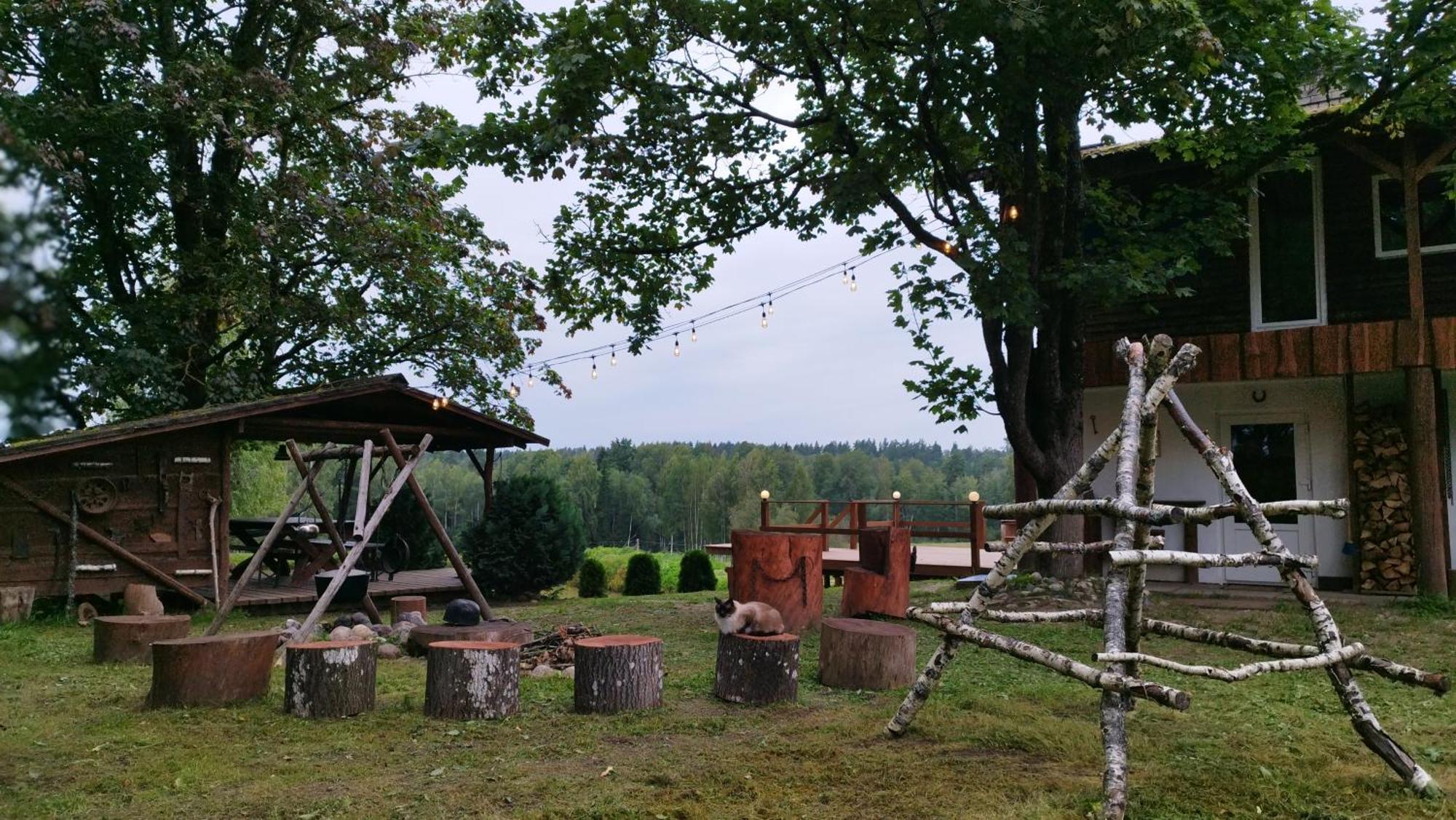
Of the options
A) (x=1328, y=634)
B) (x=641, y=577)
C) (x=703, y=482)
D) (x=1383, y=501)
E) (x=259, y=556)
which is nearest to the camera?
(x=1328, y=634)

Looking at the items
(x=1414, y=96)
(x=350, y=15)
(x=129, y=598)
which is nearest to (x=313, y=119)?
(x=350, y=15)

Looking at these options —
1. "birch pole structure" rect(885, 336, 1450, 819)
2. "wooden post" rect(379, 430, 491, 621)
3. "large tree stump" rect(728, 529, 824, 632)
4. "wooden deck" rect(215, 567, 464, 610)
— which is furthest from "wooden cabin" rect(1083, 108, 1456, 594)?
"wooden deck" rect(215, 567, 464, 610)

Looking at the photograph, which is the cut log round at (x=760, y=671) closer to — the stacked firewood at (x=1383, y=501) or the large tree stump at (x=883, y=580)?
the large tree stump at (x=883, y=580)

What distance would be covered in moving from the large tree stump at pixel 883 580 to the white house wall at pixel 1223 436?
3.91 meters

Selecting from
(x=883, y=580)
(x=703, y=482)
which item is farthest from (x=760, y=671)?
(x=703, y=482)

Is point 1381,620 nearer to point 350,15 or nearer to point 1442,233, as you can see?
point 1442,233

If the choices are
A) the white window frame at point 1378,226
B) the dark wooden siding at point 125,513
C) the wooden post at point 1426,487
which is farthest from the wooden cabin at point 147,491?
the white window frame at point 1378,226

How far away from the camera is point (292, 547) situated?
15.7 metres

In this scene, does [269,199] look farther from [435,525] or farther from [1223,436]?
[1223,436]

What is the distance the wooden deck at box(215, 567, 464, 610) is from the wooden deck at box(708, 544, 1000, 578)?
4828mm

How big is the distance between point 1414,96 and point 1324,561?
20.6ft

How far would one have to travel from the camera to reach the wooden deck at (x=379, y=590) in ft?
44.5

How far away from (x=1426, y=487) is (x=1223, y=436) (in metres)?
3.03

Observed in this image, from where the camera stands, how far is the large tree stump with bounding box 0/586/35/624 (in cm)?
1161
